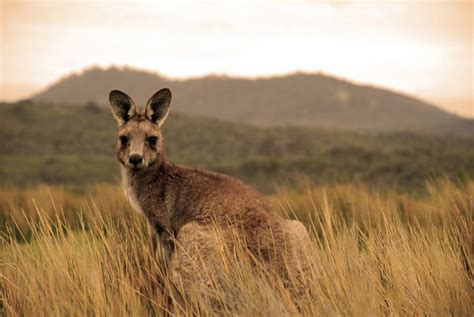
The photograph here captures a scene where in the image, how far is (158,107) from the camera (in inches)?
217

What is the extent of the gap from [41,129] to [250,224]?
1530 inches

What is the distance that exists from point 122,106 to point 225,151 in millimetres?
36501

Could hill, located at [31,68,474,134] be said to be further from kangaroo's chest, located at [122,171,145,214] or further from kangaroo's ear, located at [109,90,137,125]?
kangaroo's ear, located at [109,90,137,125]

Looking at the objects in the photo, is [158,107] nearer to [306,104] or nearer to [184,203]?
[184,203]

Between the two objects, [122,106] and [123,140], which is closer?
[123,140]

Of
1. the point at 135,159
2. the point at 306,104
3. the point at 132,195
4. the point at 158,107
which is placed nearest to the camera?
the point at 135,159

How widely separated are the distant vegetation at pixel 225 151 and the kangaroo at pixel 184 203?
9.80 m

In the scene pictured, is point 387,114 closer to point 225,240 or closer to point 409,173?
point 409,173

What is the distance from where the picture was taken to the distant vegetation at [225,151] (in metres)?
25.7

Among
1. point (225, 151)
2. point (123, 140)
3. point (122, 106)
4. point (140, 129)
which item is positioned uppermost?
point (122, 106)

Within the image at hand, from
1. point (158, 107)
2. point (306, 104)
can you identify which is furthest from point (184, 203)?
point (306, 104)

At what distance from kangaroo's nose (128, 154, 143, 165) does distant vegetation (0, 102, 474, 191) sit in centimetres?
1018

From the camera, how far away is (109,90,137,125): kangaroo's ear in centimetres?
545

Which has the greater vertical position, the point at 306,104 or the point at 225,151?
the point at 306,104
